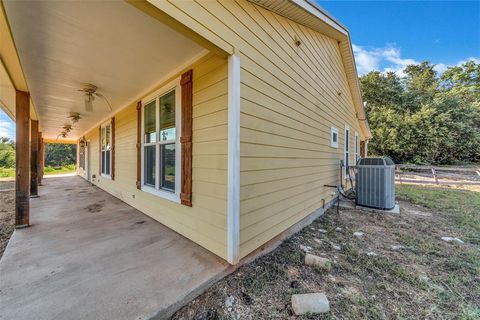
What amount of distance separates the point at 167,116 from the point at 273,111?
1746mm

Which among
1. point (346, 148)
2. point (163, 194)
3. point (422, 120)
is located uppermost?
point (422, 120)

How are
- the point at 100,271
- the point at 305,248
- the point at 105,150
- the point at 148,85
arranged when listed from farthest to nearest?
the point at 105,150, the point at 148,85, the point at 305,248, the point at 100,271

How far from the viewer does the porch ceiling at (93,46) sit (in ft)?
5.51

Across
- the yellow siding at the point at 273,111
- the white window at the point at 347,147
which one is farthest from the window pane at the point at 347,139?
the yellow siding at the point at 273,111

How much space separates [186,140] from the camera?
255 centimetres

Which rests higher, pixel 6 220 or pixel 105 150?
pixel 105 150

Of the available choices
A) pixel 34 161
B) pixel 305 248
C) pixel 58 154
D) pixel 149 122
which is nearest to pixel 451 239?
pixel 305 248

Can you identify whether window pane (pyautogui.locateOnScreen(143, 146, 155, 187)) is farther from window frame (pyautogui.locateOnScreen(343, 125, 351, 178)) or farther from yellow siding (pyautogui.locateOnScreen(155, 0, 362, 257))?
window frame (pyautogui.locateOnScreen(343, 125, 351, 178))

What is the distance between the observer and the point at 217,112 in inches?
86.1

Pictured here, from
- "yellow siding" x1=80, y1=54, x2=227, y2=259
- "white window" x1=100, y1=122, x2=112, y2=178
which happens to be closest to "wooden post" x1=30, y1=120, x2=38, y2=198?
"white window" x1=100, y1=122, x2=112, y2=178

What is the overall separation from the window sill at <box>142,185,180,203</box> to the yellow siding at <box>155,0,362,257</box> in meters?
1.17

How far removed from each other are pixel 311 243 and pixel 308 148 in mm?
1691

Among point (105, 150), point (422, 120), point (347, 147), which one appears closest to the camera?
point (105, 150)

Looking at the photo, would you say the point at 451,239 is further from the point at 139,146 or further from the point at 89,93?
the point at 89,93
